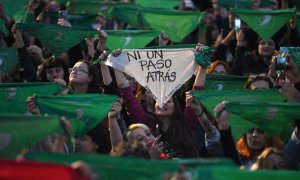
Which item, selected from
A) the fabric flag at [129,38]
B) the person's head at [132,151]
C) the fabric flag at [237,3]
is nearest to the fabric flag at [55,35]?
the fabric flag at [129,38]

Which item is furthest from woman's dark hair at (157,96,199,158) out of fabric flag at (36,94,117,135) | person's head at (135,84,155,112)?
person's head at (135,84,155,112)

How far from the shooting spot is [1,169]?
24.3 feet

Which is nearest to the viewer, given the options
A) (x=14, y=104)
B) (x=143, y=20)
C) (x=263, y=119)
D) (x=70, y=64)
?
(x=263, y=119)

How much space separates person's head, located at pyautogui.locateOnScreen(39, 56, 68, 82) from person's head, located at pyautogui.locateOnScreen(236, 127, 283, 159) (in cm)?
319

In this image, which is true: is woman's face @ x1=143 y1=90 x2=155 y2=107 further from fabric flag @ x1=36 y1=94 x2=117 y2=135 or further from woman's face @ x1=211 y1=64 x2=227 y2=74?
fabric flag @ x1=36 y1=94 x2=117 y2=135

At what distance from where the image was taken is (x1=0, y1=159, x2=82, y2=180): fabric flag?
7.40 metres

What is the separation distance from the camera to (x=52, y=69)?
509 inches

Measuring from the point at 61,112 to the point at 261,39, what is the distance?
5.03 metres

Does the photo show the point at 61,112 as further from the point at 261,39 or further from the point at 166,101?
the point at 261,39

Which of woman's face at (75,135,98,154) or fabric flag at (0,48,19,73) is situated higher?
fabric flag at (0,48,19,73)

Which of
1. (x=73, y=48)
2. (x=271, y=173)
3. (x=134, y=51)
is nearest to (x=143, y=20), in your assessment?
(x=73, y=48)

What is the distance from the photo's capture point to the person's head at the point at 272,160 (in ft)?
30.4

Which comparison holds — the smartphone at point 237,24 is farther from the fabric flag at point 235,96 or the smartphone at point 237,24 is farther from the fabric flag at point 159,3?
the fabric flag at point 235,96

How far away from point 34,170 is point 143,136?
2763mm
